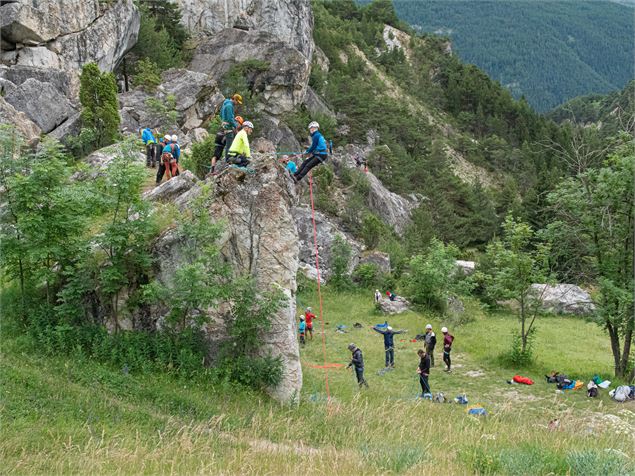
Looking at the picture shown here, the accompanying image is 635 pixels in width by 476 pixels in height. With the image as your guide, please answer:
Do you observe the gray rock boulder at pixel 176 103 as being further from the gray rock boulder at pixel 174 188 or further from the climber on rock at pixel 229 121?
the climber on rock at pixel 229 121

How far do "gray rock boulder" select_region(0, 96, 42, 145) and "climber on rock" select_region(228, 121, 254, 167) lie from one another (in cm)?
1357

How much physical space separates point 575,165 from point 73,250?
603 inches

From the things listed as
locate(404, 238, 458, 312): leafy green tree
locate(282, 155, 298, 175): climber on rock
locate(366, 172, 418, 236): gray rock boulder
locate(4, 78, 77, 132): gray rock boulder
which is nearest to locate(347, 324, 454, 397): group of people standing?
locate(282, 155, 298, 175): climber on rock

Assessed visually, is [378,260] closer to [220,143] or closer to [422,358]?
[422,358]

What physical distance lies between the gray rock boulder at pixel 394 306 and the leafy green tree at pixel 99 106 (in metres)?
15.2

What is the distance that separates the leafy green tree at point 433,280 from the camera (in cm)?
2804

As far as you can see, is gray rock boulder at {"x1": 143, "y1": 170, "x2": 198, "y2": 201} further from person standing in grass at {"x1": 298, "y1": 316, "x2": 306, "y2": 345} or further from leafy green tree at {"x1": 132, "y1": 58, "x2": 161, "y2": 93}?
leafy green tree at {"x1": 132, "y1": 58, "x2": 161, "y2": 93}

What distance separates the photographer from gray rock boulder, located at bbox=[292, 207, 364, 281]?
1297 inches

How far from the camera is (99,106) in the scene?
1038 inches

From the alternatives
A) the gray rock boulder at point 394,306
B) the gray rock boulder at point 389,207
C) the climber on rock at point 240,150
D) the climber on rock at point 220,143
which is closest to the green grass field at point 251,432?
the climber on rock at point 240,150

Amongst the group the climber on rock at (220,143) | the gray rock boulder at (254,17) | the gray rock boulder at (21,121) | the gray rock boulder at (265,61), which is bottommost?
the climber on rock at (220,143)

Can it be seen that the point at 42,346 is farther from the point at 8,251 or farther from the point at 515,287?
the point at 515,287

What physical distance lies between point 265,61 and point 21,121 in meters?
28.9

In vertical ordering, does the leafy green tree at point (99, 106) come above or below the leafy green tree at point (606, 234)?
above
